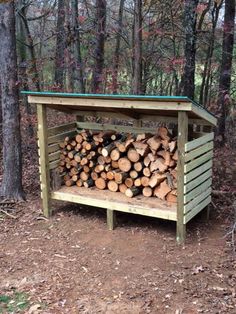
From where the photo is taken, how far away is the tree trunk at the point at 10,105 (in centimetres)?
558

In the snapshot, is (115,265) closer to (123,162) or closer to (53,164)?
(123,162)

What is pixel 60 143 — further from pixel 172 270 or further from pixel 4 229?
pixel 172 270

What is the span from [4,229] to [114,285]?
84.9 inches

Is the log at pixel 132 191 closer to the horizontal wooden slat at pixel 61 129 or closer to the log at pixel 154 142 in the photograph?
the log at pixel 154 142

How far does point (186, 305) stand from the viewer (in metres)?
3.47

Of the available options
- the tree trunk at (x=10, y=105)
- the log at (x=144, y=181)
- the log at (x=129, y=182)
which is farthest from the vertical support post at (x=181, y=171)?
the tree trunk at (x=10, y=105)

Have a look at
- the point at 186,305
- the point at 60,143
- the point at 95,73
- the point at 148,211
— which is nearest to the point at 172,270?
the point at 186,305

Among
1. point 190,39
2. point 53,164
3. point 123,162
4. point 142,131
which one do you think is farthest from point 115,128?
point 190,39

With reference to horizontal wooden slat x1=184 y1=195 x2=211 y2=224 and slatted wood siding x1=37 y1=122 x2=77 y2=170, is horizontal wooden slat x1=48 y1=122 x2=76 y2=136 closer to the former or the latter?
slatted wood siding x1=37 y1=122 x2=77 y2=170

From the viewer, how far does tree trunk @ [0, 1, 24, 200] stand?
5578 millimetres

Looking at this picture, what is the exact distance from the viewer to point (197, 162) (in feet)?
15.6

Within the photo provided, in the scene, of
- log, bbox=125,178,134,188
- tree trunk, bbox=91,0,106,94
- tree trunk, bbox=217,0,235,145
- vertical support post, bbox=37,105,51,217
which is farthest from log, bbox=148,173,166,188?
tree trunk, bbox=91,0,106,94

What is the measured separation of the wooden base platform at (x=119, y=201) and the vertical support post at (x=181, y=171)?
0.32 feet

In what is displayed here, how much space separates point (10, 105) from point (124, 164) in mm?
2047
